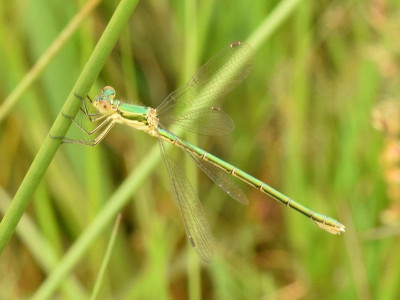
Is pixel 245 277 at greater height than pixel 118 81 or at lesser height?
lesser

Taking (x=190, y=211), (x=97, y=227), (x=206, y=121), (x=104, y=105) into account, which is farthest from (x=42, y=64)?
(x=206, y=121)

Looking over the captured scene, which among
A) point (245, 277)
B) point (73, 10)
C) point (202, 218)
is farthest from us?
point (73, 10)

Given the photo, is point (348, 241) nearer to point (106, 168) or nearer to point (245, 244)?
point (245, 244)

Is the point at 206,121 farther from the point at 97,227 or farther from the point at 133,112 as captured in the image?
the point at 97,227

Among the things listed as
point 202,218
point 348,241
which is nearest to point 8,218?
point 202,218

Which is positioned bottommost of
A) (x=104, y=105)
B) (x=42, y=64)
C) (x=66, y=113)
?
(x=66, y=113)

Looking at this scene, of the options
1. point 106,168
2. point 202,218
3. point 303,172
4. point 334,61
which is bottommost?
point 202,218
